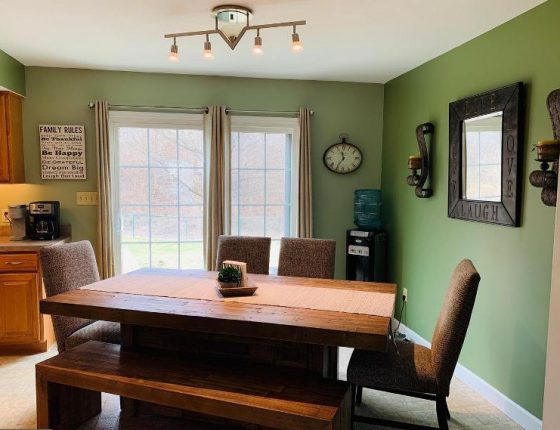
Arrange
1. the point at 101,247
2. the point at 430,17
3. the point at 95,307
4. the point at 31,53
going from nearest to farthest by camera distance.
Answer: the point at 95,307 → the point at 430,17 → the point at 31,53 → the point at 101,247

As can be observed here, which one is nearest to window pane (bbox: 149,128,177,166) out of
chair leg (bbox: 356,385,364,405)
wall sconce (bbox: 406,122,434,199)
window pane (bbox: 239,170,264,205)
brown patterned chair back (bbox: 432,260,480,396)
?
window pane (bbox: 239,170,264,205)

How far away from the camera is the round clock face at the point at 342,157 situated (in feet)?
14.5

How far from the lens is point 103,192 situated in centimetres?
404

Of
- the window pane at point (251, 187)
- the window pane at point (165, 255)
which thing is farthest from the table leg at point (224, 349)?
the window pane at point (251, 187)

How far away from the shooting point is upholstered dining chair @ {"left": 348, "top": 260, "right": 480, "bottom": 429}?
213 cm

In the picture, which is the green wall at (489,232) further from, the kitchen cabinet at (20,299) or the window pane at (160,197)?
the kitchen cabinet at (20,299)

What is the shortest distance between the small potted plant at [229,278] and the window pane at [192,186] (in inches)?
76.6

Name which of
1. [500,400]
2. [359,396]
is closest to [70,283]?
[359,396]

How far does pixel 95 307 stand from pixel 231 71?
2.64 meters

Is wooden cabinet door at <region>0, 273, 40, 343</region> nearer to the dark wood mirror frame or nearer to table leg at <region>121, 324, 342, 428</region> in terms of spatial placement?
table leg at <region>121, 324, 342, 428</region>

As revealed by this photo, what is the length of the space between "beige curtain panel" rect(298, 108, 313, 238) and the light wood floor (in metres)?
1.76

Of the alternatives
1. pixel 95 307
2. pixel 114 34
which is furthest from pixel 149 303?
pixel 114 34

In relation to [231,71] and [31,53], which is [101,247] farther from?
[231,71]

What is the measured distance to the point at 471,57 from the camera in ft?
10.1
